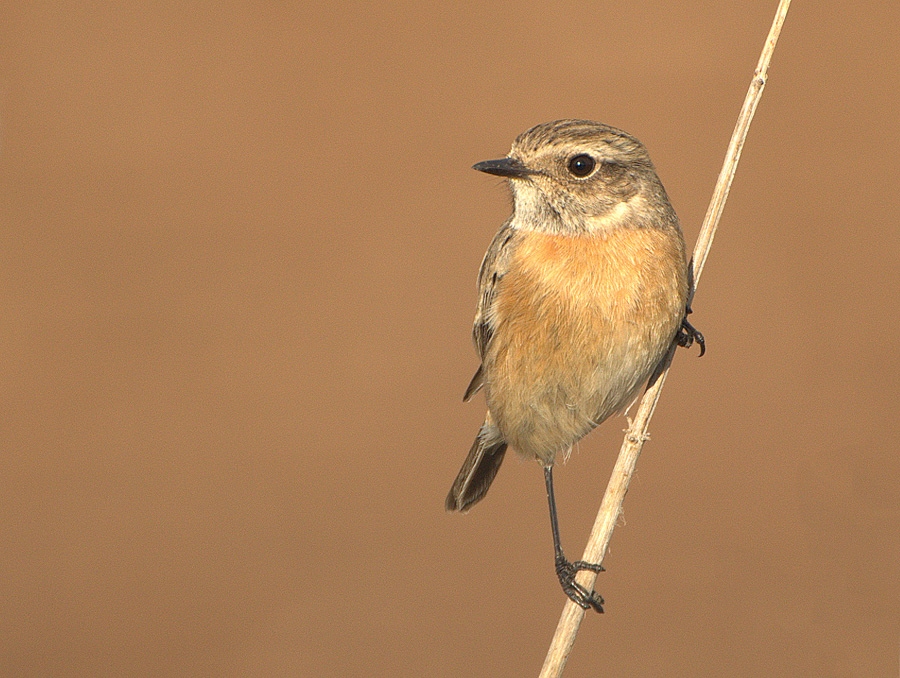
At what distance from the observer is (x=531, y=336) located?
4656 mm

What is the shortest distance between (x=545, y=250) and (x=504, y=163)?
16.4 inches

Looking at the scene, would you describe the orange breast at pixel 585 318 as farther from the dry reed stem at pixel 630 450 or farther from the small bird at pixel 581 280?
the dry reed stem at pixel 630 450

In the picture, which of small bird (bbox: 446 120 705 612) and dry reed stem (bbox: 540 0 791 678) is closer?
dry reed stem (bbox: 540 0 791 678)

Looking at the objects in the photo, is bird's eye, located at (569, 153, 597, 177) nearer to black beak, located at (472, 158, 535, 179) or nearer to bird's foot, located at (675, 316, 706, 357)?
black beak, located at (472, 158, 535, 179)

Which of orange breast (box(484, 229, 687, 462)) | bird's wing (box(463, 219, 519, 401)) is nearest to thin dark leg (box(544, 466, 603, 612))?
orange breast (box(484, 229, 687, 462))

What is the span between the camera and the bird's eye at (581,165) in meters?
4.61

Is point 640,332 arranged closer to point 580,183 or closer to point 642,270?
point 642,270

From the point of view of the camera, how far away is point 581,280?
14.8 ft

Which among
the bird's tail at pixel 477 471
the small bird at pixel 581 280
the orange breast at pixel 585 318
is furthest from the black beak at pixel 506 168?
the bird's tail at pixel 477 471

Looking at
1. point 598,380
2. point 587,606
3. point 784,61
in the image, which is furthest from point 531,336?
point 784,61

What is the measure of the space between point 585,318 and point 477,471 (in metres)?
1.40

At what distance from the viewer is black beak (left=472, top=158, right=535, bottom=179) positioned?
15.0 feet

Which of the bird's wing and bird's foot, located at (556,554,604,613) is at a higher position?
the bird's wing

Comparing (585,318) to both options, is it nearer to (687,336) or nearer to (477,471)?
(687,336)
